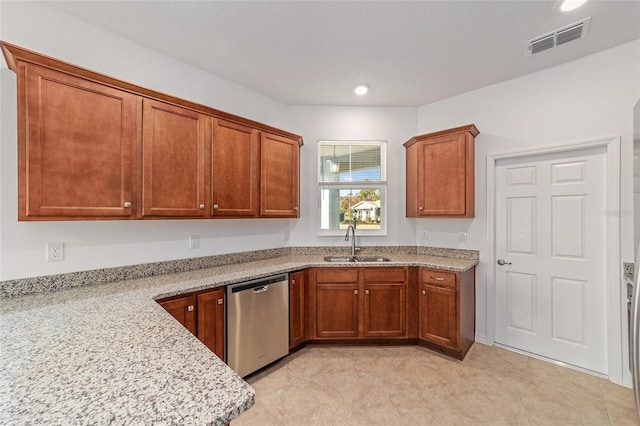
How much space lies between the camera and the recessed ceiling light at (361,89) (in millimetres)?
3061

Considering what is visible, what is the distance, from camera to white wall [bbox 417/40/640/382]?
7.66ft

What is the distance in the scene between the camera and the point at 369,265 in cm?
293

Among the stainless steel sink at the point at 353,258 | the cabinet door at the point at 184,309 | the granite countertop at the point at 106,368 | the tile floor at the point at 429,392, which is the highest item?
the granite countertop at the point at 106,368

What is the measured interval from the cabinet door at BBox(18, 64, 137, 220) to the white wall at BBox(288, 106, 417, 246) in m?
1.94

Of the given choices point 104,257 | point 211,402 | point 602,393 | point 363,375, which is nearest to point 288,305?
point 363,375

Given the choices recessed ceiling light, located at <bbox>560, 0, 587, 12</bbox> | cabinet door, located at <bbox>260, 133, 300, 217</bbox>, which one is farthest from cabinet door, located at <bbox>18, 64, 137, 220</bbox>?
recessed ceiling light, located at <bbox>560, 0, 587, 12</bbox>

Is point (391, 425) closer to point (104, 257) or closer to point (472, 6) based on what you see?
point (104, 257)

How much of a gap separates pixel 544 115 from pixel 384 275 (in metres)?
2.24

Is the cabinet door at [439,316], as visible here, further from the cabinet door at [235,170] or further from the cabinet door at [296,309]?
the cabinet door at [235,170]

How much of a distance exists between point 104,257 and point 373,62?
281 cm

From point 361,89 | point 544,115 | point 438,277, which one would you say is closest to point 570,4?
point 544,115

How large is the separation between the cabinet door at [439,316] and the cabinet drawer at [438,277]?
0.05 meters

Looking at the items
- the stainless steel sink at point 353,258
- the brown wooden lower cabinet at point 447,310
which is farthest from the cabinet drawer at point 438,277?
the stainless steel sink at point 353,258

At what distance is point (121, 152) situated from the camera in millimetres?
1962
